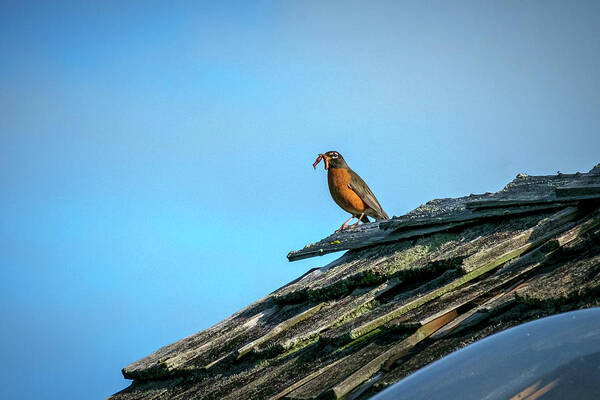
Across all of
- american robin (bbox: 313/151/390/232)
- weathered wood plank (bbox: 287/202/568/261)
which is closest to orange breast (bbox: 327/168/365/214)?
american robin (bbox: 313/151/390/232)

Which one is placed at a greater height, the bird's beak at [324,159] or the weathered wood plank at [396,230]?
the bird's beak at [324,159]

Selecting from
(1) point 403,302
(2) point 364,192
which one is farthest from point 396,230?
(2) point 364,192

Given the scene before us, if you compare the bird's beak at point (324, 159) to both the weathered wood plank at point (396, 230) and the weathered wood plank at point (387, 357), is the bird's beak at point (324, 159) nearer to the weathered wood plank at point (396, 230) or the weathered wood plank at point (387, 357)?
the weathered wood plank at point (396, 230)

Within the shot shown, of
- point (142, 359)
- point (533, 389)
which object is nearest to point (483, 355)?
point (533, 389)

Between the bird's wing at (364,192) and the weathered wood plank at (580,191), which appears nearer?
the weathered wood plank at (580,191)

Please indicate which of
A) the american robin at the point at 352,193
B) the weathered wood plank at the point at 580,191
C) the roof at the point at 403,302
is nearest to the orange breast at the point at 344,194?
the american robin at the point at 352,193

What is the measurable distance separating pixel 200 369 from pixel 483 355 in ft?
10.7

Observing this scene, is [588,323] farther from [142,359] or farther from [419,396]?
[142,359]

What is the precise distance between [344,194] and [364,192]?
1.21ft

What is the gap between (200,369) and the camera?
4.04 meters

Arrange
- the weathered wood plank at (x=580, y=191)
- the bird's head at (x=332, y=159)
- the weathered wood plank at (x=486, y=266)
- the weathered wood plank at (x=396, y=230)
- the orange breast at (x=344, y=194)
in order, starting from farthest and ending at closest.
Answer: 1. the bird's head at (x=332, y=159)
2. the orange breast at (x=344, y=194)
3. the weathered wood plank at (x=396, y=230)
4. the weathered wood plank at (x=580, y=191)
5. the weathered wood plank at (x=486, y=266)

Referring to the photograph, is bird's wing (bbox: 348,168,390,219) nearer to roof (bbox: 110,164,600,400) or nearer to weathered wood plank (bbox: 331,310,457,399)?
roof (bbox: 110,164,600,400)

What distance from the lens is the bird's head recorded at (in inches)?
375

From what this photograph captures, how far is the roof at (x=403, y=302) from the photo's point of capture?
7.64ft
